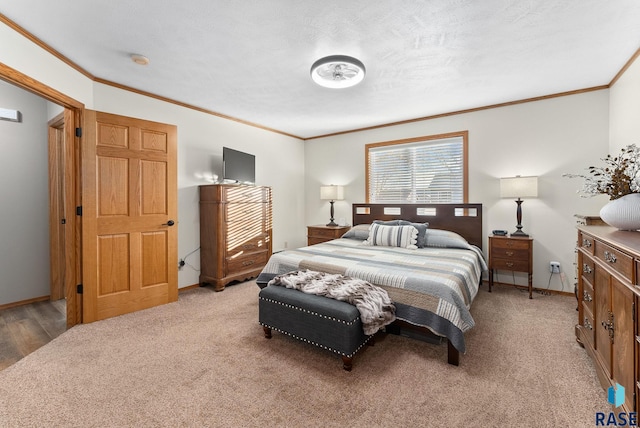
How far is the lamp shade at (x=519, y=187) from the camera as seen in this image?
352cm

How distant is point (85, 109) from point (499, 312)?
4.91 metres

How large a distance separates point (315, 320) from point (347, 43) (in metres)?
2.30

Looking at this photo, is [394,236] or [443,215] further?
[443,215]

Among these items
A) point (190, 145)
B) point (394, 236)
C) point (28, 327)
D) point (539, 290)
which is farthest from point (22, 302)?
point (539, 290)

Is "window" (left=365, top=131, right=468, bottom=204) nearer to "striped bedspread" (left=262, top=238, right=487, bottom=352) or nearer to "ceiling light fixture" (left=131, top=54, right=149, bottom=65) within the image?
"striped bedspread" (left=262, top=238, right=487, bottom=352)

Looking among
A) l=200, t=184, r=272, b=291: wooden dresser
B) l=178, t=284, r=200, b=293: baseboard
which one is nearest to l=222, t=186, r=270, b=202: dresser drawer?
l=200, t=184, r=272, b=291: wooden dresser

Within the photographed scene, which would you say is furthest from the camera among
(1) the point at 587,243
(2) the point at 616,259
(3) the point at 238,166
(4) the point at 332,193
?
(4) the point at 332,193

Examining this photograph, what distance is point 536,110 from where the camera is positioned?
3.71 m

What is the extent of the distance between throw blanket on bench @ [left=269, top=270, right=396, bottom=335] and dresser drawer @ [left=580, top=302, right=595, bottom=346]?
140 cm

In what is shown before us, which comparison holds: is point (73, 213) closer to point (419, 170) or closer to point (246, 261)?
point (246, 261)

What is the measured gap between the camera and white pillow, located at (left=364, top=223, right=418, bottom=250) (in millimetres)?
3660

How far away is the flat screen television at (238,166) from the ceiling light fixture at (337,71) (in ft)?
6.57

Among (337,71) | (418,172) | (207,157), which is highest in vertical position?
(337,71)

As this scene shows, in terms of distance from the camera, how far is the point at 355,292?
2.20 meters
